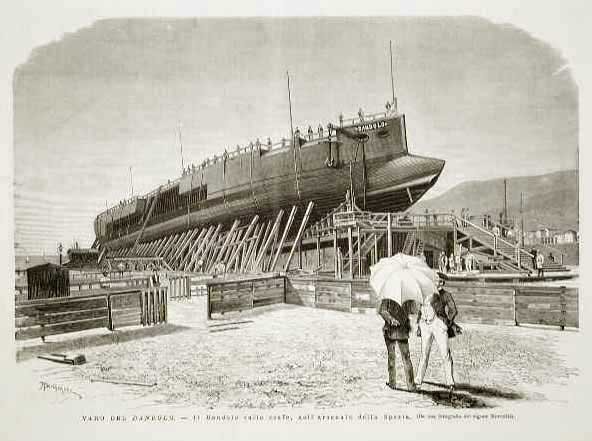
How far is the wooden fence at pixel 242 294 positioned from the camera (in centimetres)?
525

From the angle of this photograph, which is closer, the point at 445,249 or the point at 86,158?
the point at 86,158

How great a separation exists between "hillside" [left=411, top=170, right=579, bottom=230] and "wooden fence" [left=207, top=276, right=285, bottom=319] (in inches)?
92.9

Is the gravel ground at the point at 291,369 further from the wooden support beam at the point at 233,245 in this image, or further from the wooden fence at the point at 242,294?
the wooden support beam at the point at 233,245

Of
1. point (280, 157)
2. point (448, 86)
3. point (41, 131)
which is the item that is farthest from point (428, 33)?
point (41, 131)

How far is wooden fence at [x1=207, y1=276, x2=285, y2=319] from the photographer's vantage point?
5246mm

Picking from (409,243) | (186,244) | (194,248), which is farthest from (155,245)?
(409,243)

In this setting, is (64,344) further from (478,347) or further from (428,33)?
(428,33)

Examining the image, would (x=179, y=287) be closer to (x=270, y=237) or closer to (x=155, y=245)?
(x=155, y=245)

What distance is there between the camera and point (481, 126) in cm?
462

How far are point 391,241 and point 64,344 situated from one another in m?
3.84

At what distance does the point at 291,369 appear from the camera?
420 centimetres

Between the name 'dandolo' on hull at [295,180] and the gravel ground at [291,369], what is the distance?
1.59m

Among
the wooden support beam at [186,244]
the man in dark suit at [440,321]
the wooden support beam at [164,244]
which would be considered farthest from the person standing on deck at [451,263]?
the wooden support beam at [164,244]

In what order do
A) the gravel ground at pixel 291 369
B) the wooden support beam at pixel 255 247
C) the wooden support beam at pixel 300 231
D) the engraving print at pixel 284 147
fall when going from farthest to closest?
1. the wooden support beam at pixel 255 247
2. the wooden support beam at pixel 300 231
3. the engraving print at pixel 284 147
4. the gravel ground at pixel 291 369
